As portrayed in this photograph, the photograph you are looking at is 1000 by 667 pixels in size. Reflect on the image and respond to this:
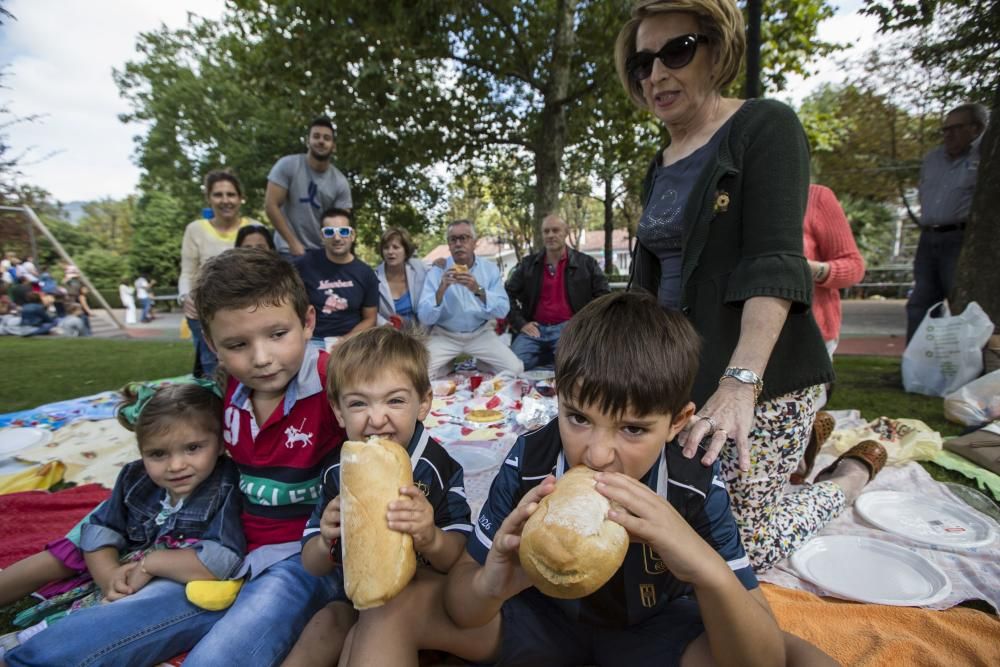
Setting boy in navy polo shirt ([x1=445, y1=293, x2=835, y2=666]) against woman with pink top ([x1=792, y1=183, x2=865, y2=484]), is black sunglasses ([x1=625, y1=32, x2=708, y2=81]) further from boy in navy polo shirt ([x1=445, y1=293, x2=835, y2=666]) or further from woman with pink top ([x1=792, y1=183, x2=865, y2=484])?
woman with pink top ([x1=792, y1=183, x2=865, y2=484])

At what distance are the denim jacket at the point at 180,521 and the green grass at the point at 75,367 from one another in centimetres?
510

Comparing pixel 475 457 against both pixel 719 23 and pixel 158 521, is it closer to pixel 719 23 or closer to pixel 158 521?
pixel 158 521

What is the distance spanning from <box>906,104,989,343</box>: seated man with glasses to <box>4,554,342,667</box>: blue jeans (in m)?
7.13

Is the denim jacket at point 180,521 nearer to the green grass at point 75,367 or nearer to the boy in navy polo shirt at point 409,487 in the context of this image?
the boy in navy polo shirt at point 409,487

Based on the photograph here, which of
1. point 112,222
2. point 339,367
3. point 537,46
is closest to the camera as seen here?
point 339,367

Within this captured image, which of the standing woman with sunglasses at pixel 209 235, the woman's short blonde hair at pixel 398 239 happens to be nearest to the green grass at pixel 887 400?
the woman's short blonde hair at pixel 398 239

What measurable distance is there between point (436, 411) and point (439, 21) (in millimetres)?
7481

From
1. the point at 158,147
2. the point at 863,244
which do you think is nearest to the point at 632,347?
the point at 158,147

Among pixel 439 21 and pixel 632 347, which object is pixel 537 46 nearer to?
pixel 439 21

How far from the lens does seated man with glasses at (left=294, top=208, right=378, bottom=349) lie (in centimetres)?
531

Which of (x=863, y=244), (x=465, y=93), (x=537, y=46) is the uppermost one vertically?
(x=537, y=46)

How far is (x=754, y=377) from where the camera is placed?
1644mm

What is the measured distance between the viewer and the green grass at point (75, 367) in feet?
20.7

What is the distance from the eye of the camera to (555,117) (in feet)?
34.0
